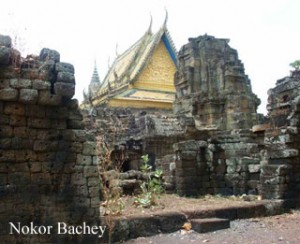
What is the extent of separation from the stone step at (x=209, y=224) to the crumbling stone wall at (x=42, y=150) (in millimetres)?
1742

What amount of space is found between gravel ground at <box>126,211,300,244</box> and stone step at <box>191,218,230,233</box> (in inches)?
3.7

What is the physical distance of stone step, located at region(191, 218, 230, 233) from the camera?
19.8 ft

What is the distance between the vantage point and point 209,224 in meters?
6.09

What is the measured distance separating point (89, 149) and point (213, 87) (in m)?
13.9

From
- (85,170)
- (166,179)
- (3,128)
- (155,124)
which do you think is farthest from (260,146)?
(3,128)

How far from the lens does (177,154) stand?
999 centimetres

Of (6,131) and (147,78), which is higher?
(147,78)

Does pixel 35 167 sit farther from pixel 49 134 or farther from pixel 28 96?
pixel 28 96

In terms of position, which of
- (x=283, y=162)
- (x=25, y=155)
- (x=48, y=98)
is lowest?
(x=283, y=162)

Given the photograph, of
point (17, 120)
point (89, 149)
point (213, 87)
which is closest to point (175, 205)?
point (89, 149)

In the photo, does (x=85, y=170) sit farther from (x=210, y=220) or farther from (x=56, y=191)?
(x=210, y=220)

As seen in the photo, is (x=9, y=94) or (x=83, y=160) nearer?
(x=9, y=94)

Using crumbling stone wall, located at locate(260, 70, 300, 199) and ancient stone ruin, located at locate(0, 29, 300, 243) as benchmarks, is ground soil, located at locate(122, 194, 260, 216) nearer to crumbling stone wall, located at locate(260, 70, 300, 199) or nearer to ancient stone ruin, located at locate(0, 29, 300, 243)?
crumbling stone wall, located at locate(260, 70, 300, 199)

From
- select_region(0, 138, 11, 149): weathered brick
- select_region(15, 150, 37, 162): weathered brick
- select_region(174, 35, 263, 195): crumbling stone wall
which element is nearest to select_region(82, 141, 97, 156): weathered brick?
Answer: select_region(15, 150, 37, 162): weathered brick
